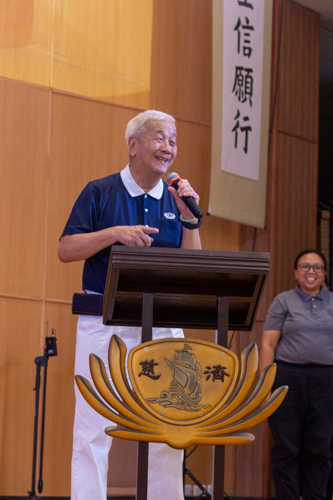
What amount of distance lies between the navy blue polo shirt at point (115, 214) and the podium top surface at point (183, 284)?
1.51 feet

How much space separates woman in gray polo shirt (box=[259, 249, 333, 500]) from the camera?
3.61 m

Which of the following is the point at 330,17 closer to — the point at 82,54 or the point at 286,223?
the point at 286,223

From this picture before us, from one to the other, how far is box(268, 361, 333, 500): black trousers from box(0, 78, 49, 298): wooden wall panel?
5.25ft

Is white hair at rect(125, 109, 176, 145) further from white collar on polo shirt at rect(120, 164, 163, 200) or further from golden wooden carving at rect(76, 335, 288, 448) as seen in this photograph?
golden wooden carving at rect(76, 335, 288, 448)

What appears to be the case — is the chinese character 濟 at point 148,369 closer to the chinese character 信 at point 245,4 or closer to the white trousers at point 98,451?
the white trousers at point 98,451

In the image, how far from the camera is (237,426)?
165 cm

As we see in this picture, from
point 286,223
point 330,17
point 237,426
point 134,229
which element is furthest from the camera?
point 330,17

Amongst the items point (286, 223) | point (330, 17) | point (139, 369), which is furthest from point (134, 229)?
point (330, 17)

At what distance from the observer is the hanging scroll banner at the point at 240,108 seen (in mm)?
4082

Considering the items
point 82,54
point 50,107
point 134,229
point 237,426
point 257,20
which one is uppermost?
point 257,20

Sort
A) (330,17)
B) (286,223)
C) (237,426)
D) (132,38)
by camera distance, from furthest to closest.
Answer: (330,17) < (286,223) < (132,38) < (237,426)

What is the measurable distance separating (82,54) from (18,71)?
1.43 ft

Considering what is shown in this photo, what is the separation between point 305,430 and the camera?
3717 mm

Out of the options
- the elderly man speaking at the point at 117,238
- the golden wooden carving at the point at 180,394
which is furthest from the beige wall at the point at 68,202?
the golden wooden carving at the point at 180,394
